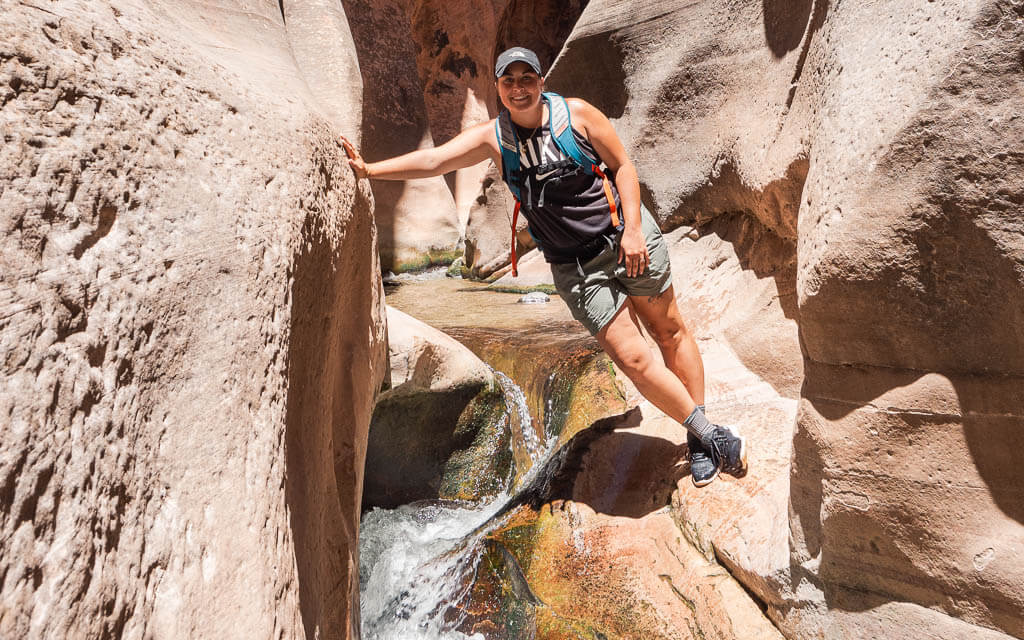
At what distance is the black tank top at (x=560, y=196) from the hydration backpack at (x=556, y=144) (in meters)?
0.02

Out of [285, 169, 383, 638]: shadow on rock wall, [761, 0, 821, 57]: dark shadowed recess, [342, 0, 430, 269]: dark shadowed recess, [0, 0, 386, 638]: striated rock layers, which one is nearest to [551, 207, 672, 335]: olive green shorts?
[285, 169, 383, 638]: shadow on rock wall

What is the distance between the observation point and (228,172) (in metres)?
1.31

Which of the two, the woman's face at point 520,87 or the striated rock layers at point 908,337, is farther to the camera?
the woman's face at point 520,87

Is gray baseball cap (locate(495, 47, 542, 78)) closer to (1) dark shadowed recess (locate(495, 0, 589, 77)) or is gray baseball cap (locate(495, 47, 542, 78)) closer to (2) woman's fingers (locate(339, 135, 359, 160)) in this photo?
(2) woman's fingers (locate(339, 135, 359, 160))

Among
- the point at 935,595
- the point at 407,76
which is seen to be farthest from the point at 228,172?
the point at 407,76

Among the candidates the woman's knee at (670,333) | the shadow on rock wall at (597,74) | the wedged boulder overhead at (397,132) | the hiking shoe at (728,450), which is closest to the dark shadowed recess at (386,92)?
the wedged boulder overhead at (397,132)

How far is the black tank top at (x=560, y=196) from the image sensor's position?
2146mm

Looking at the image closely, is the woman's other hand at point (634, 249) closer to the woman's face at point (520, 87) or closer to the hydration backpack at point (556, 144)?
the hydration backpack at point (556, 144)

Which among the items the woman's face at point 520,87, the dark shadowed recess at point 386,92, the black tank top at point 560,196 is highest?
the dark shadowed recess at point 386,92

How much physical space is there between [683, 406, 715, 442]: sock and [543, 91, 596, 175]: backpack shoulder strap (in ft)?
3.24

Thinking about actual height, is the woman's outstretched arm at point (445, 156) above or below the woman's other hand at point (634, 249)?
above

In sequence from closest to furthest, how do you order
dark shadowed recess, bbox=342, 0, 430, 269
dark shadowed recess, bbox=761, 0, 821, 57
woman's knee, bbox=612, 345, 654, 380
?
woman's knee, bbox=612, 345, 654, 380 → dark shadowed recess, bbox=761, 0, 821, 57 → dark shadowed recess, bbox=342, 0, 430, 269

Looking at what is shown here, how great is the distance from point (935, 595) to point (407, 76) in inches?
341

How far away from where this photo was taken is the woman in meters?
2.13
